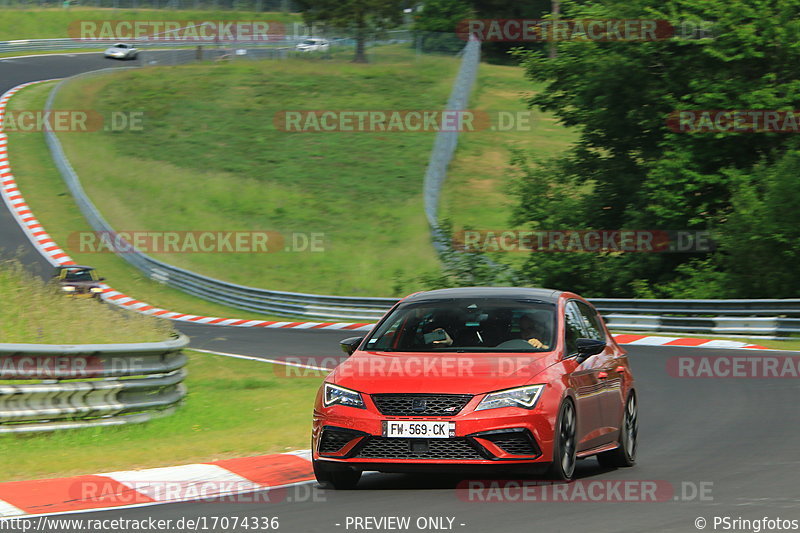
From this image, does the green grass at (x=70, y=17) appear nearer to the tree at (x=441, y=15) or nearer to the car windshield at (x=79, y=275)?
the tree at (x=441, y=15)

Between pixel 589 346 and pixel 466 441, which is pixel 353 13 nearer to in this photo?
pixel 589 346

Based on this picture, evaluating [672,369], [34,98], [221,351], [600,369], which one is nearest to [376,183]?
[34,98]

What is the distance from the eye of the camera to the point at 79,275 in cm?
3319

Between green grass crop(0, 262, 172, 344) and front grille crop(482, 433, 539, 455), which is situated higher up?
front grille crop(482, 433, 539, 455)

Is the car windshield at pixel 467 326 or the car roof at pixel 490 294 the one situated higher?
the car roof at pixel 490 294

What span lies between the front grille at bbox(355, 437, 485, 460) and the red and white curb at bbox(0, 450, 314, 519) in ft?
2.69

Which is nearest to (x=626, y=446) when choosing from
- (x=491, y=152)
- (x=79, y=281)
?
(x=79, y=281)

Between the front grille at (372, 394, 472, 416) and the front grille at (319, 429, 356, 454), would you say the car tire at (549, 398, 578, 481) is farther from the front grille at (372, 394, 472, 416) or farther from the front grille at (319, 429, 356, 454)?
the front grille at (319, 429, 356, 454)

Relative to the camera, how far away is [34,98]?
2239 inches

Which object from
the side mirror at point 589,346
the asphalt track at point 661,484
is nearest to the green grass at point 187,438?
the asphalt track at point 661,484

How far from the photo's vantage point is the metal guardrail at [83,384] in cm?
1136

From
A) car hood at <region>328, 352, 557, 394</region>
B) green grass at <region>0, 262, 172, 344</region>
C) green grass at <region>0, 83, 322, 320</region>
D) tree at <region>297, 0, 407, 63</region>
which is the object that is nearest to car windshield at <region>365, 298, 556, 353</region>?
car hood at <region>328, 352, 557, 394</region>

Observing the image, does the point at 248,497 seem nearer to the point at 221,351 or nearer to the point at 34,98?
the point at 221,351

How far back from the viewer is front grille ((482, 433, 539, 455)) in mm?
8531
